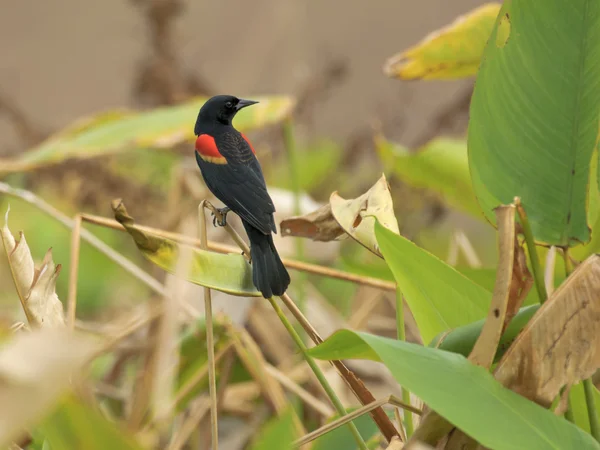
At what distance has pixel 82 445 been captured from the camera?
0.56 feet

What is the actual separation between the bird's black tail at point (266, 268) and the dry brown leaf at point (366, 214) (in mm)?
41

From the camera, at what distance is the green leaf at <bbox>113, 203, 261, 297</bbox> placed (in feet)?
0.92

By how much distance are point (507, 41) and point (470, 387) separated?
17 centimetres

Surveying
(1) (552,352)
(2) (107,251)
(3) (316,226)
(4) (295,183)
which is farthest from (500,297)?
(4) (295,183)

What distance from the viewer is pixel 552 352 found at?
0.82ft

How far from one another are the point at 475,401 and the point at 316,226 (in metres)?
0.14

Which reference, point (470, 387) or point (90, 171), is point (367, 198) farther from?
point (90, 171)

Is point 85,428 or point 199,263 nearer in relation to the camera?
point 85,428

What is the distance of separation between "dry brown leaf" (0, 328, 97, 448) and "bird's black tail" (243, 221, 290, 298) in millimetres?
142

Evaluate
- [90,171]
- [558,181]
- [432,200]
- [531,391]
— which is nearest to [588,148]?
[558,181]

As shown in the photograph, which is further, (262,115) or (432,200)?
(432,200)

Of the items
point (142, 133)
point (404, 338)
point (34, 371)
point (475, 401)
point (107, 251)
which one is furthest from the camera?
point (142, 133)

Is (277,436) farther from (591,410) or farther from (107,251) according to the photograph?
(107,251)

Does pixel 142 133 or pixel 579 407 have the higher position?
pixel 142 133
